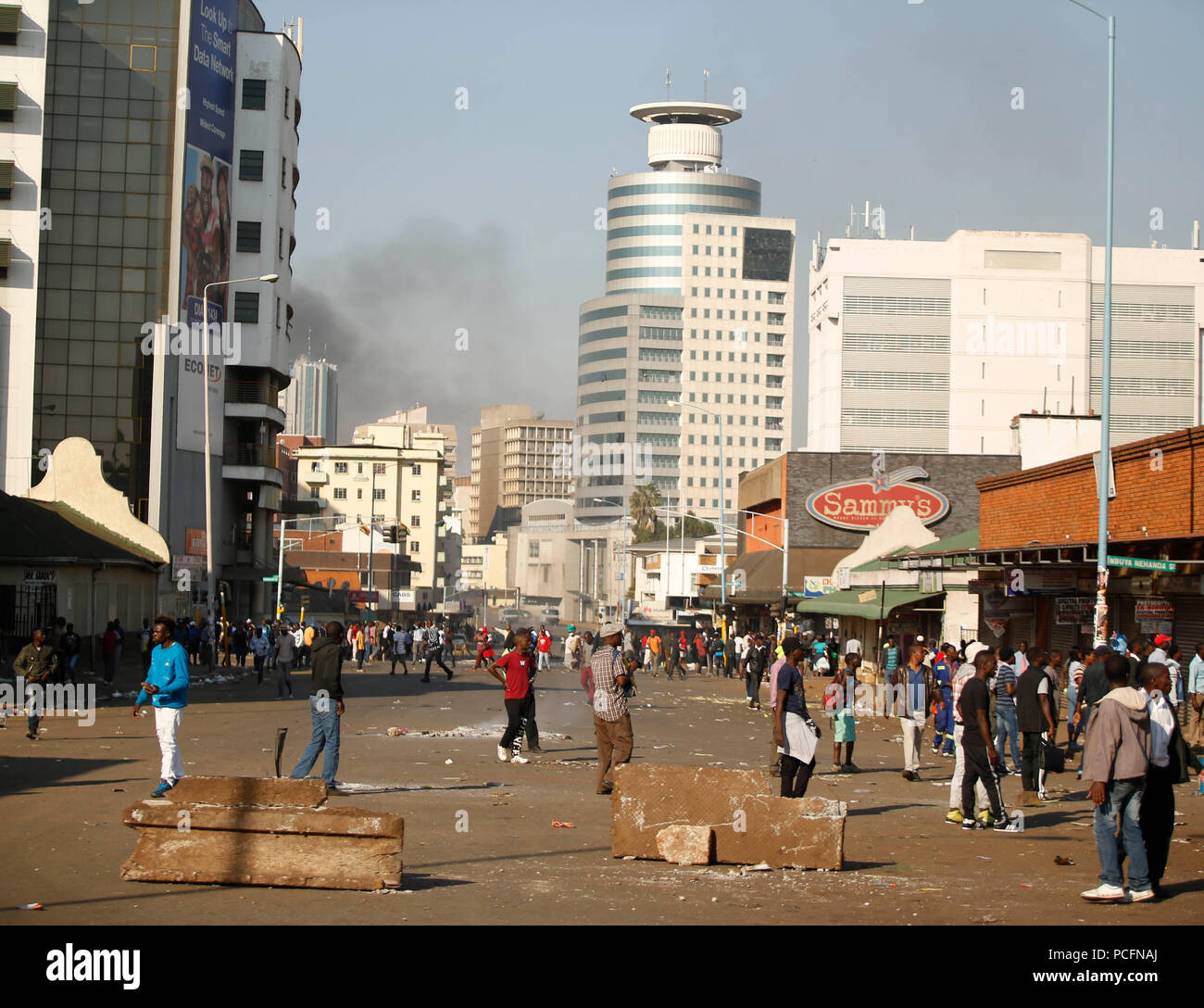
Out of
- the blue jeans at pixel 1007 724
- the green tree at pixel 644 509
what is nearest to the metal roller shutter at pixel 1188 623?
the blue jeans at pixel 1007 724

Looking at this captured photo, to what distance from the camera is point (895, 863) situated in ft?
37.8

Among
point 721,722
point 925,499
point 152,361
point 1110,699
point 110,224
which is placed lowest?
point 721,722

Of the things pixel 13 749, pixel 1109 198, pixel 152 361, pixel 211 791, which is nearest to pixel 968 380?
pixel 152 361

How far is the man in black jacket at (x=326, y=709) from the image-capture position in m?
14.1

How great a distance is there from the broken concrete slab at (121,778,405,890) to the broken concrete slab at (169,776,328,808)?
197 mm

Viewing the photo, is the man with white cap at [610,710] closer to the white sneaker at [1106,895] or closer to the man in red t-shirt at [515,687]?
the man in red t-shirt at [515,687]

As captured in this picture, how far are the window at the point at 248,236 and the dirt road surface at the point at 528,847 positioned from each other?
50152mm

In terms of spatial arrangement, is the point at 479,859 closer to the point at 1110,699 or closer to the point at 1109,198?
the point at 1110,699

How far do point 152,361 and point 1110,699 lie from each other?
58072 millimetres

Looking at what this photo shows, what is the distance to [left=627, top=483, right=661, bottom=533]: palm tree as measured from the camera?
165250 mm

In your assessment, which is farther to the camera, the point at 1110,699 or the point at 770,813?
the point at 770,813

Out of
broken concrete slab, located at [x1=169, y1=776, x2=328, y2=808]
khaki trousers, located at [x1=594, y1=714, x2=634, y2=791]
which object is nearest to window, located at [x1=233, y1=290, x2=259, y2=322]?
khaki trousers, located at [x1=594, y1=714, x2=634, y2=791]

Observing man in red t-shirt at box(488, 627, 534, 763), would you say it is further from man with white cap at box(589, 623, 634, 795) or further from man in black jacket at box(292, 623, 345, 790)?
man in black jacket at box(292, 623, 345, 790)
